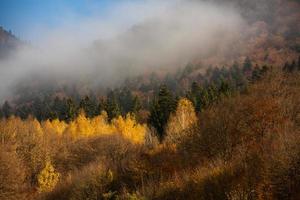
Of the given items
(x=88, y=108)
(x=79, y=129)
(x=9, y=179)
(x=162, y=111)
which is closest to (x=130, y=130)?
(x=162, y=111)

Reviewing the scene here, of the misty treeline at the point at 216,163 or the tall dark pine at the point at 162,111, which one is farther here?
the tall dark pine at the point at 162,111

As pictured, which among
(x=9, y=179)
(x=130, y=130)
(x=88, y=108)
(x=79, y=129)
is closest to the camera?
(x=9, y=179)

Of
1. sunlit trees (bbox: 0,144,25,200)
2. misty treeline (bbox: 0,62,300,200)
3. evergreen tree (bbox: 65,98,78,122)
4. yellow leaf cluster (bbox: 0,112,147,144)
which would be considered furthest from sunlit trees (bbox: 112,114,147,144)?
sunlit trees (bbox: 0,144,25,200)

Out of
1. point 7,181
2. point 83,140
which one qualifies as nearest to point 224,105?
point 7,181

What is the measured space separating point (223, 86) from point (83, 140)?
3468 cm

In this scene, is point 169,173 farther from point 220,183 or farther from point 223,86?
point 223,86

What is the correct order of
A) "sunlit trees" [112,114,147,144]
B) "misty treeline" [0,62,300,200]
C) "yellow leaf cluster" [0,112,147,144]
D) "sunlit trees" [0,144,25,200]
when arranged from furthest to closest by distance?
"sunlit trees" [112,114,147,144] < "yellow leaf cluster" [0,112,147,144] < "sunlit trees" [0,144,25,200] < "misty treeline" [0,62,300,200]

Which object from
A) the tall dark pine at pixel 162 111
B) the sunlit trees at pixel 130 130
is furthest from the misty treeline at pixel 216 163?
the tall dark pine at pixel 162 111

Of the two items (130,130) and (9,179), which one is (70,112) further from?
(9,179)

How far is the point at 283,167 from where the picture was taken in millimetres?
20531

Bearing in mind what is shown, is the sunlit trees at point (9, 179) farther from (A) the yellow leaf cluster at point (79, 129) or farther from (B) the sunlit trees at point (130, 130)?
(B) the sunlit trees at point (130, 130)

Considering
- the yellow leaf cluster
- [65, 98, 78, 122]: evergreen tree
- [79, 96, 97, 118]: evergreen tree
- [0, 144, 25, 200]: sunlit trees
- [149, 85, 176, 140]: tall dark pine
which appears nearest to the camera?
[0, 144, 25, 200]: sunlit trees

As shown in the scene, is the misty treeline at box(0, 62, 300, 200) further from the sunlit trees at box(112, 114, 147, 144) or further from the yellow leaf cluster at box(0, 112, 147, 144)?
the sunlit trees at box(112, 114, 147, 144)

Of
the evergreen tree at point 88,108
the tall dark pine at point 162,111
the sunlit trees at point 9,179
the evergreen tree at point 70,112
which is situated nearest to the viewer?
the sunlit trees at point 9,179
